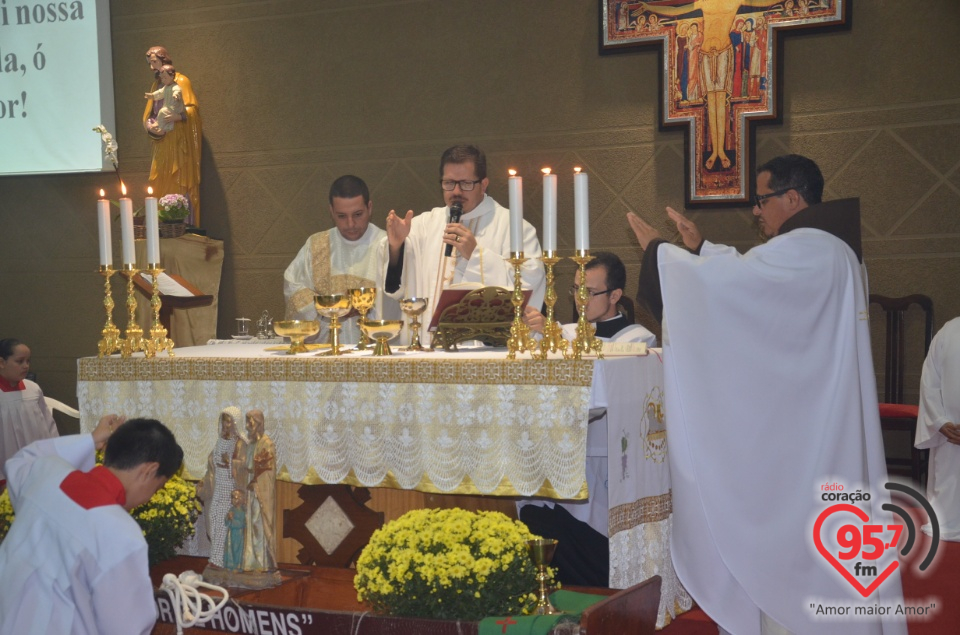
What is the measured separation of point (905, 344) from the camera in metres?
6.41

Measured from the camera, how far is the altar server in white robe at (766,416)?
3793mm

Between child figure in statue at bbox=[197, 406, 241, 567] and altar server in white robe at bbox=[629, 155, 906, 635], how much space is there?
1.64 meters

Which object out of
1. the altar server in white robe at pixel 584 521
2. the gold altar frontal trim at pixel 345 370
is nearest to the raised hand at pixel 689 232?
the altar server in white robe at pixel 584 521

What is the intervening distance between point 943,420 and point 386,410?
332 centimetres

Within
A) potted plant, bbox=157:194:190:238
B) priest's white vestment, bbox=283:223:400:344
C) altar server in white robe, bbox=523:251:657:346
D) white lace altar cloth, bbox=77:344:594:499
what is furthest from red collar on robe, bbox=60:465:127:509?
potted plant, bbox=157:194:190:238

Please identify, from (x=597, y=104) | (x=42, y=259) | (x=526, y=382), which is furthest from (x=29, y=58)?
(x=526, y=382)

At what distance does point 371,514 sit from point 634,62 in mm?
4013

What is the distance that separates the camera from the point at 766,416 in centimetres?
387

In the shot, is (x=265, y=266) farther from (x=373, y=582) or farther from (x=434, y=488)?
(x=373, y=582)

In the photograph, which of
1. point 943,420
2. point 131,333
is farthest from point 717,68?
point 131,333

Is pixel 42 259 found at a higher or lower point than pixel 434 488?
higher

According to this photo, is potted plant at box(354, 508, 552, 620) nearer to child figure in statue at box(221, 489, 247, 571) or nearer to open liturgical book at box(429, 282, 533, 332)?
child figure in statue at box(221, 489, 247, 571)

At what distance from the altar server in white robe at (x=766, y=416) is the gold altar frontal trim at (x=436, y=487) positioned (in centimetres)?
53

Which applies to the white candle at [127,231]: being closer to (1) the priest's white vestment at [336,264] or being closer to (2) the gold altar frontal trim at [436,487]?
(2) the gold altar frontal trim at [436,487]
